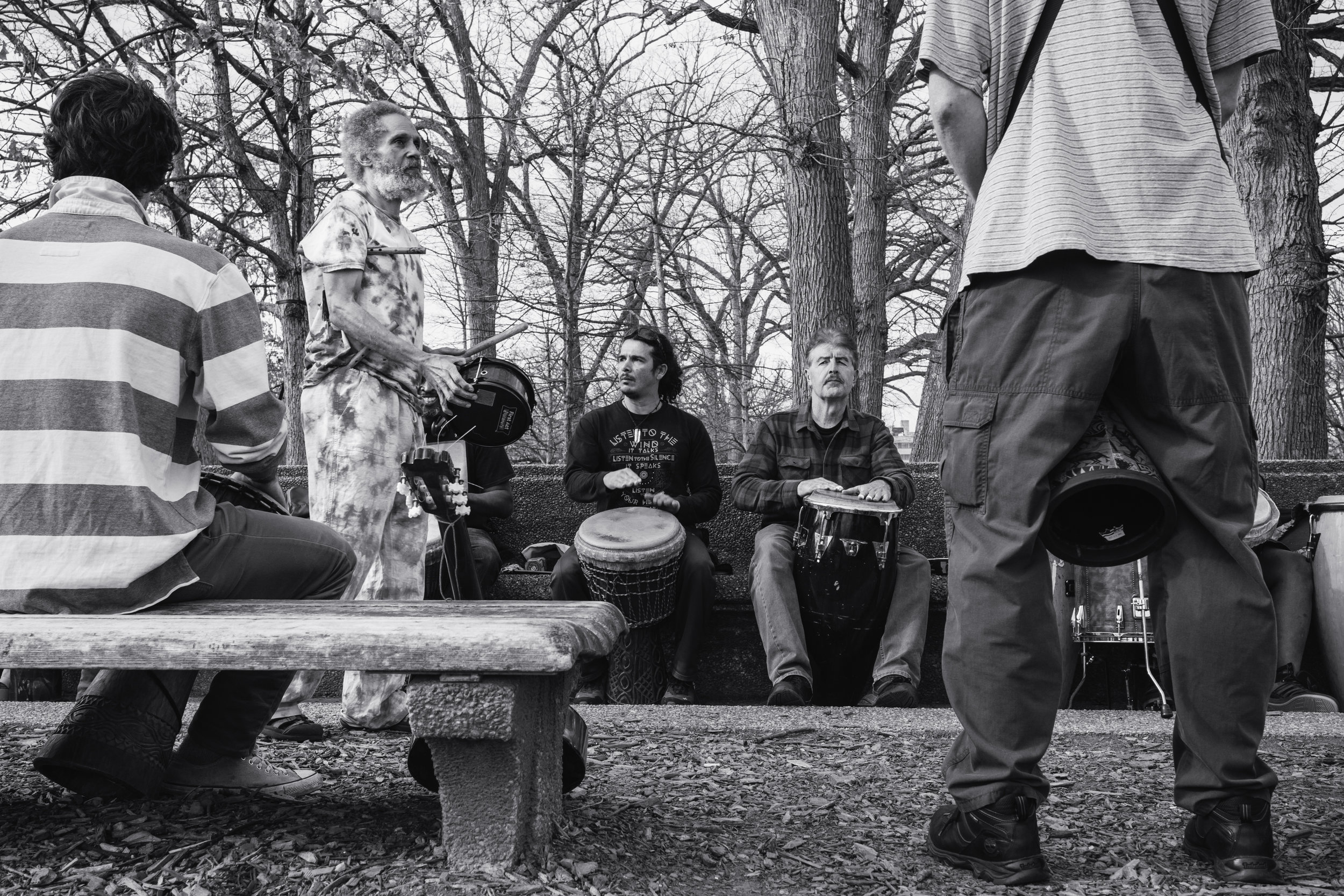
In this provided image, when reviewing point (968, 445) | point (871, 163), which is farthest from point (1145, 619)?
point (871, 163)

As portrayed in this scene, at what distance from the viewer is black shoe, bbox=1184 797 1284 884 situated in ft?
7.41

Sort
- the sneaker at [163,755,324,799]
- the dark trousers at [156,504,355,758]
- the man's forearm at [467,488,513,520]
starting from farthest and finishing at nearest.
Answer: the man's forearm at [467,488,513,520], the sneaker at [163,755,324,799], the dark trousers at [156,504,355,758]

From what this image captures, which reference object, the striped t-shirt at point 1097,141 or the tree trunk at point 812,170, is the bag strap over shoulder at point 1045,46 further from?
the tree trunk at point 812,170

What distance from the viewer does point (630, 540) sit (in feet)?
17.2

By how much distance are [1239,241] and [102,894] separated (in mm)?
2523

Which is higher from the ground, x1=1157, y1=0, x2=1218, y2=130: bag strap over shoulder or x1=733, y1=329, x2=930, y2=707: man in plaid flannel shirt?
x1=1157, y1=0, x2=1218, y2=130: bag strap over shoulder

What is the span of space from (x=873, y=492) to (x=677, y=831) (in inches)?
108

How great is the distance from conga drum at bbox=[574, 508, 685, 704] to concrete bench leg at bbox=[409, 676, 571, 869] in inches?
108

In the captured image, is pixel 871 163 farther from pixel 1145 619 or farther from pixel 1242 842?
pixel 1242 842

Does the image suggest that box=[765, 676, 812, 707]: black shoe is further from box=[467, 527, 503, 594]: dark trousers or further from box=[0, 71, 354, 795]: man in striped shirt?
box=[0, 71, 354, 795]: man in striped shirt

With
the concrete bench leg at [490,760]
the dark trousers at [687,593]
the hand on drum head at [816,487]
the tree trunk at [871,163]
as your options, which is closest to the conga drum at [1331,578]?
the hand on drum head at [816,487]

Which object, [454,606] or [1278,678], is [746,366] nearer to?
[1278,678]

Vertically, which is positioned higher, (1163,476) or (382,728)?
(1163,476)

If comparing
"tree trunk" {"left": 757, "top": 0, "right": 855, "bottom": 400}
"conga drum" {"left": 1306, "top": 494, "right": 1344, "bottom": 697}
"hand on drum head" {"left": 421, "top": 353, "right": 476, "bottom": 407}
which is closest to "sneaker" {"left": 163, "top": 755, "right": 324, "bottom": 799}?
"hand on drum head" {"left": 421, "top": 353, "right": 476, "bottom": 407}
